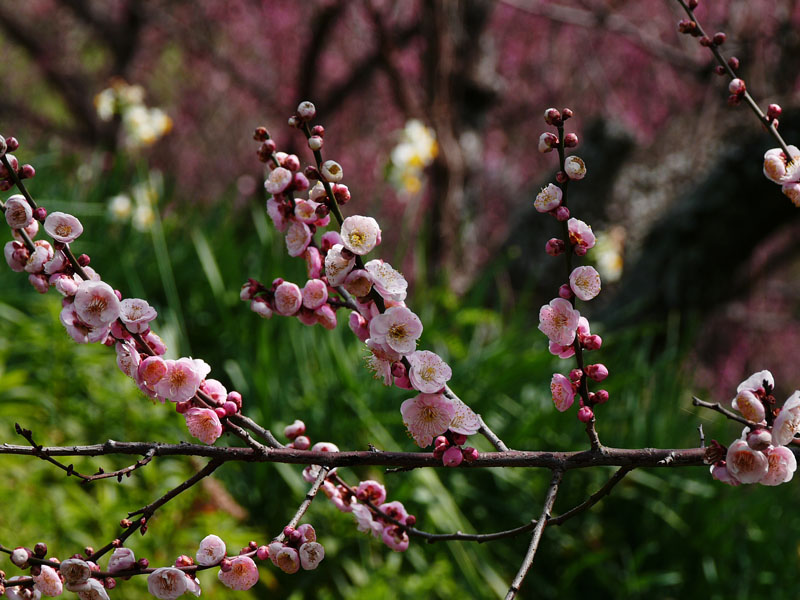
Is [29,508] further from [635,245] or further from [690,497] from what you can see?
[635,245]

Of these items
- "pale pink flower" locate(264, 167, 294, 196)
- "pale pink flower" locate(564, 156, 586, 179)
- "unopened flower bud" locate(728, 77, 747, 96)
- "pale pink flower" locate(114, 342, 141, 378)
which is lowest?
"pale pink flower" locate(114, 342, 141, 378)

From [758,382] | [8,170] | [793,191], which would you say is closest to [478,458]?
Answer: [758,382]

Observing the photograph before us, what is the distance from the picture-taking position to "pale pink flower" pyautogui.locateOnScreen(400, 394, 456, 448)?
37.4 inches

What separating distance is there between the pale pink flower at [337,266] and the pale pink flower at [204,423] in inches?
9.0

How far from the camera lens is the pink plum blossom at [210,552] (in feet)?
3.11

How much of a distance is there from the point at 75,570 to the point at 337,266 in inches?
18.0

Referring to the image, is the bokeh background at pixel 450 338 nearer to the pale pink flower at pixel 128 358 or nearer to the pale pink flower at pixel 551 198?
the pale pink flower at pixel 128 358

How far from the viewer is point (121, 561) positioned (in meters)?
0.95

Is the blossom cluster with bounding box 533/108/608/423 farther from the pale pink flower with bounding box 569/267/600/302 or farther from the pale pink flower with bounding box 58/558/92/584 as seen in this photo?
the pale pink flower with bounding box 58/558/92/584

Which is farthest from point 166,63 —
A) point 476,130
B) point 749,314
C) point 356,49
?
point 749,314

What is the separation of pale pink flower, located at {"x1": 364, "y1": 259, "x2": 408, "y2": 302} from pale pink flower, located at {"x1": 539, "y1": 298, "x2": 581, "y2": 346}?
0.18 meters

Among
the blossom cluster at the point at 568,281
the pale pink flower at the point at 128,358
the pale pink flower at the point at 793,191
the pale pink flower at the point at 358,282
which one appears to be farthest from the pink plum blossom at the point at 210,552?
the pale pink flower at the point at 793,191

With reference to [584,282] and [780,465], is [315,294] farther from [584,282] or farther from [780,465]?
[780,465]

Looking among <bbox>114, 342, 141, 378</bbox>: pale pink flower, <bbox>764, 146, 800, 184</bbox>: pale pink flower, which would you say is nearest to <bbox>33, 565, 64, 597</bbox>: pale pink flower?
<bbox>114, 342, 141, 378</bbox>: pale pink flower
